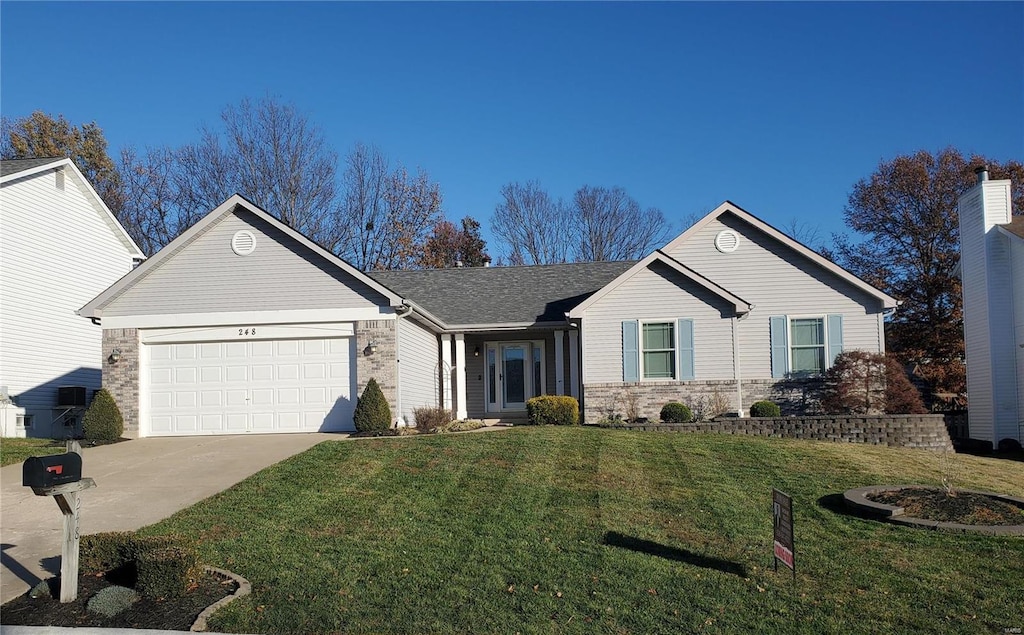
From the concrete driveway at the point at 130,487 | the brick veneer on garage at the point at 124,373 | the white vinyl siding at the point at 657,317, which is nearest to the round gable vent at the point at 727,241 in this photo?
the white vinyl siding at the point at 657,317

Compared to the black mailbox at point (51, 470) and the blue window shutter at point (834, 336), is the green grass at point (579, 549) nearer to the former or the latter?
the black mailbox at point (51, 470)

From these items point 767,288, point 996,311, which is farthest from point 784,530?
point 996,311

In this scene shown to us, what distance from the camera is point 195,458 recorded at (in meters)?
15.2

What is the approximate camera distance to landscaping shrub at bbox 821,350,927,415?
749 inches

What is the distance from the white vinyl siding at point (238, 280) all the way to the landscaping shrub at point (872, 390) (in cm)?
1113

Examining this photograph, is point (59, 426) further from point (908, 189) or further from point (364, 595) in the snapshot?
point (908, 189)

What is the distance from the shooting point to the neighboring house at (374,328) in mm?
18953

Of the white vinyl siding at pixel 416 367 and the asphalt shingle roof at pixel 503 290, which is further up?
the asphalt shingle roof at pixel 503 290

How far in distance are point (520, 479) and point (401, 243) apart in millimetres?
27958

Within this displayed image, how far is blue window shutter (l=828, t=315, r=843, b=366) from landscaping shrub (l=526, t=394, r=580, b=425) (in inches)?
253

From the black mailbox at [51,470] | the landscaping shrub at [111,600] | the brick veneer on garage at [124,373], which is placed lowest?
the landscaping shrub at [111,600]

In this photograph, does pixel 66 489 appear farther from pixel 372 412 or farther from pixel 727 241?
pixel 727 241

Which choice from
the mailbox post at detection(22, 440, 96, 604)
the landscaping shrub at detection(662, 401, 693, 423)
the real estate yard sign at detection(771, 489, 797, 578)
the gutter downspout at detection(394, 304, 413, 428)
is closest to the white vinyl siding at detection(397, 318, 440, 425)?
the gutter downspout at detection(394, 304, 413, 428)

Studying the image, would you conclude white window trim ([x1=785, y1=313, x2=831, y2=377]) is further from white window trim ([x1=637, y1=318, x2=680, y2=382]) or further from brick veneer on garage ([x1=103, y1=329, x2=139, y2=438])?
brick veneer on garage ([x1=103, y1=329, x2=139, y2=438])
